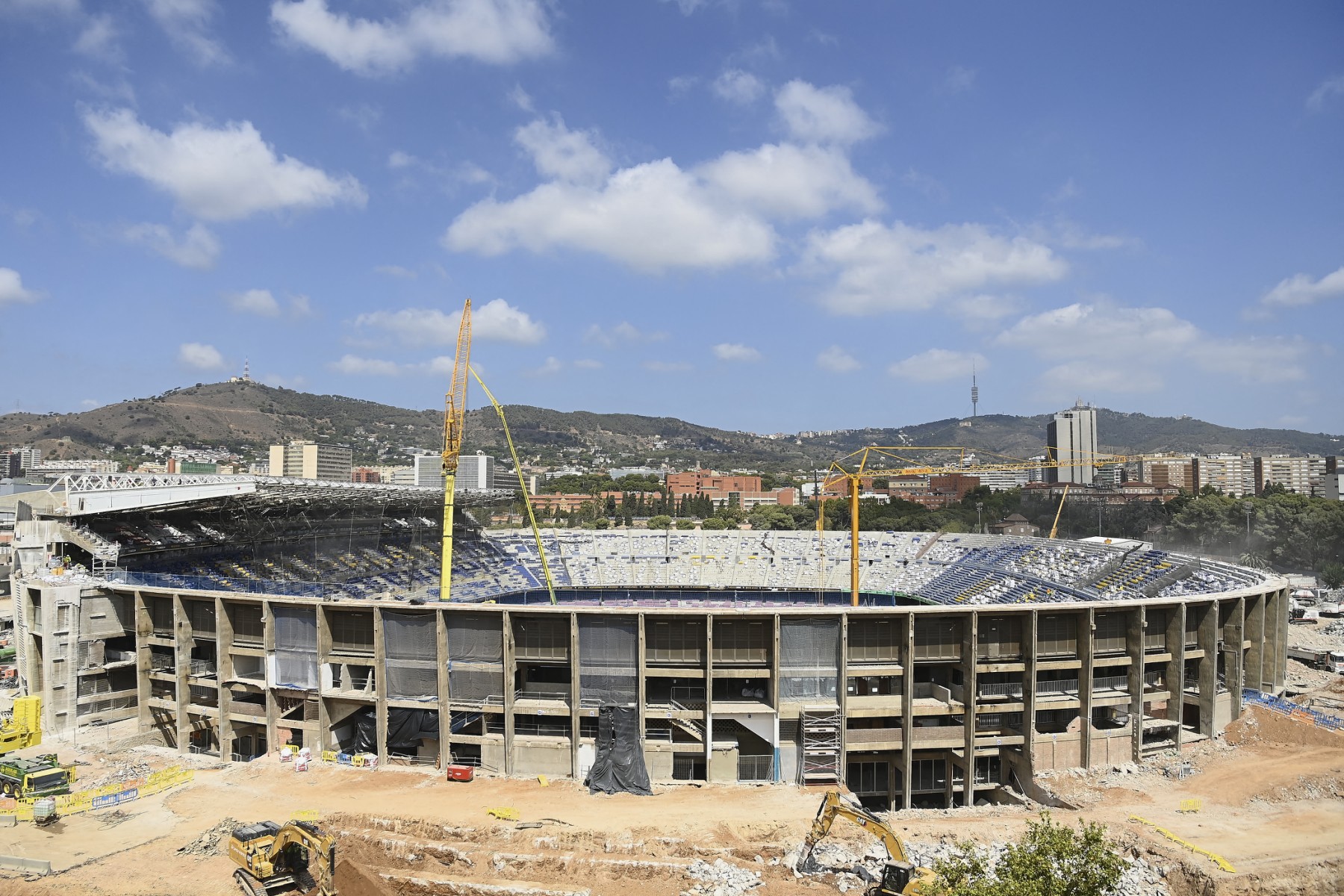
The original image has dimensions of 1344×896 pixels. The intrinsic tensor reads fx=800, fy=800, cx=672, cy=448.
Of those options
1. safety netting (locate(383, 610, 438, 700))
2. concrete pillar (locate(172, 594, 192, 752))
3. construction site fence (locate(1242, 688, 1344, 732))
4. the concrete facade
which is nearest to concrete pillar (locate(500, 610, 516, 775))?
the concrete facade

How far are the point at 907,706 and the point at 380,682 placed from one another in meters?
21.6

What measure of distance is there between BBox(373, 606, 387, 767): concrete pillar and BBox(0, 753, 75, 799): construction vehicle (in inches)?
412

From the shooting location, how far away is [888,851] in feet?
75.9

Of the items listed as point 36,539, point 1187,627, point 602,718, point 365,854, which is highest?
point 36,539

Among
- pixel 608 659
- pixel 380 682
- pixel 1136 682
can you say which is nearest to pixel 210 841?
pixel 380 682

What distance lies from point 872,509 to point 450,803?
355 ft

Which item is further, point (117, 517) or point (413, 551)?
point (413, 551)

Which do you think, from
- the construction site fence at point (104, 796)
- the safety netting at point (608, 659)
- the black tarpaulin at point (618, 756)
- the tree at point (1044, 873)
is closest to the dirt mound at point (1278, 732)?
the tree at point (1044, 873)

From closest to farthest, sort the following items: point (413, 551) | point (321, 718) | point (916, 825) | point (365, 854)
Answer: point (365, 854), point (916, 825), point (321, 718), point (413, 551)

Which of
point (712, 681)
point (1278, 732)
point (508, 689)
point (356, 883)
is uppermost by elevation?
point (712, 681)

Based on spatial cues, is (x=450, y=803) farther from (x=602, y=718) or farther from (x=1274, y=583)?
(x=1274, y=583)

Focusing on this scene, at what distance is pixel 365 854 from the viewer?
977 inches

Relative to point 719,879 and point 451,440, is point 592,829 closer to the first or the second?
point 719,879

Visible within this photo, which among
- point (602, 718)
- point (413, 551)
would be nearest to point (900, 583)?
point (413, 551)
